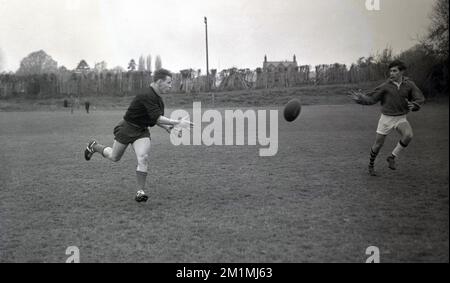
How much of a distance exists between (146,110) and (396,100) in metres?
4.53

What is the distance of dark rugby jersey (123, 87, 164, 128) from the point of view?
6406 mm

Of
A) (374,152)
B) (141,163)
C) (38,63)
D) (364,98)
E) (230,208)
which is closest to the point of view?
(230,208)

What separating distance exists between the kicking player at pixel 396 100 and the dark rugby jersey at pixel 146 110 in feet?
12.3

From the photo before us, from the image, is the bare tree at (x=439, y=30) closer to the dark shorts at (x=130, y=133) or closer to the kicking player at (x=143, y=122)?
the kicking player at (x=143, y=122)

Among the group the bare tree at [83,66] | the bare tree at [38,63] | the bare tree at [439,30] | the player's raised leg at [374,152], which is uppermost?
the bare tree at [38,63]

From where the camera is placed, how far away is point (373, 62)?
98.8 ft

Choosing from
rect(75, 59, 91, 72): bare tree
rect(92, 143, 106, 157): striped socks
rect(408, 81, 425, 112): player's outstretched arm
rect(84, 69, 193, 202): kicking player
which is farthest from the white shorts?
rect(75, 59, 91, 72): bare tree

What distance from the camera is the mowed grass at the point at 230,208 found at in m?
4.40

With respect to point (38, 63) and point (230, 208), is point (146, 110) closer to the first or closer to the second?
point (230, 208)

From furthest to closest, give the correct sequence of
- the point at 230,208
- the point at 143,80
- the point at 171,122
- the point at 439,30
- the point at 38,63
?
the point at 38,63 < the point at 143,80 < the point at 439,30 < the point at 171,122 < the point at 230,208

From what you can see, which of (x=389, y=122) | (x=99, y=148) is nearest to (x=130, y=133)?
(x=99, y=148)

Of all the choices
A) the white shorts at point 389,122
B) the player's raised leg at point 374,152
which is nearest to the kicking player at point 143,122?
the player's raised leg at point 374,152

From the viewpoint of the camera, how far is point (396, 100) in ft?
25.8

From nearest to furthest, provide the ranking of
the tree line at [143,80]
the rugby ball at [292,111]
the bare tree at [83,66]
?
1. the rugby ball at [292,111]
2. the tree line at [143,80]
3. the bare tree at [83,66]
